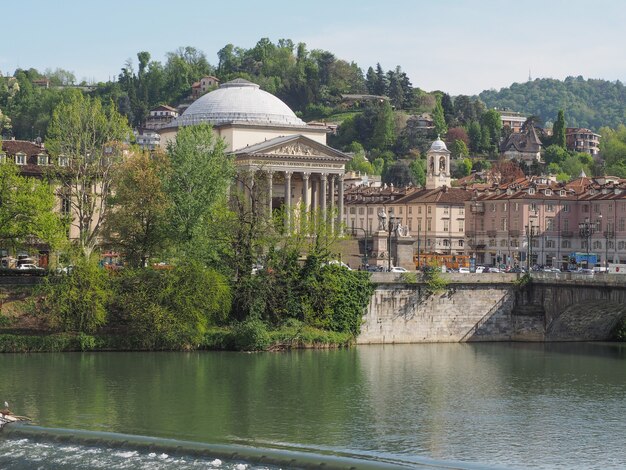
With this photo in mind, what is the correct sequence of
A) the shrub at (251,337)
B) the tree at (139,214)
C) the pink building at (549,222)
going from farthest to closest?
the pink building at (549,222) → the tree at (139,214) → the shrub at (251,337)

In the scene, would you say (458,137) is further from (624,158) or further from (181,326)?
(181,326)

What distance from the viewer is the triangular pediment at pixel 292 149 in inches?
3634

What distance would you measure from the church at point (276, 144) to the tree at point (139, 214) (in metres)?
19.4

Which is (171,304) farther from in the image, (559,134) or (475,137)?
(559,134)

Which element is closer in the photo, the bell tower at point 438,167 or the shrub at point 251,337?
the shrub at point 251,337

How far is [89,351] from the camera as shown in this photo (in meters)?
61.6

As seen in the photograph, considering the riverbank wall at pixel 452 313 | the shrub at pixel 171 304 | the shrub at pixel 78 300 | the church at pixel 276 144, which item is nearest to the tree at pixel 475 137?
the church at pixel 276 144

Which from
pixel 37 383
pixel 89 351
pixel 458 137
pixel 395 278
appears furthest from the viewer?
pixel 458 137

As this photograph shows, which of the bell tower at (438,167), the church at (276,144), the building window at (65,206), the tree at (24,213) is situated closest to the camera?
the tree at (24,213)

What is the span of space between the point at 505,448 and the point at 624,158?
139 m

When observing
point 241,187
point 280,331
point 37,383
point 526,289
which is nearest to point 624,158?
point 241,187

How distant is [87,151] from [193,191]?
268 inches

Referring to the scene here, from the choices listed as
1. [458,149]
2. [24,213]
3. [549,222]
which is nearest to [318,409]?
[24,213]

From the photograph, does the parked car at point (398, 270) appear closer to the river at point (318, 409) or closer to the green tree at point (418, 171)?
the river at point (318, 409)
